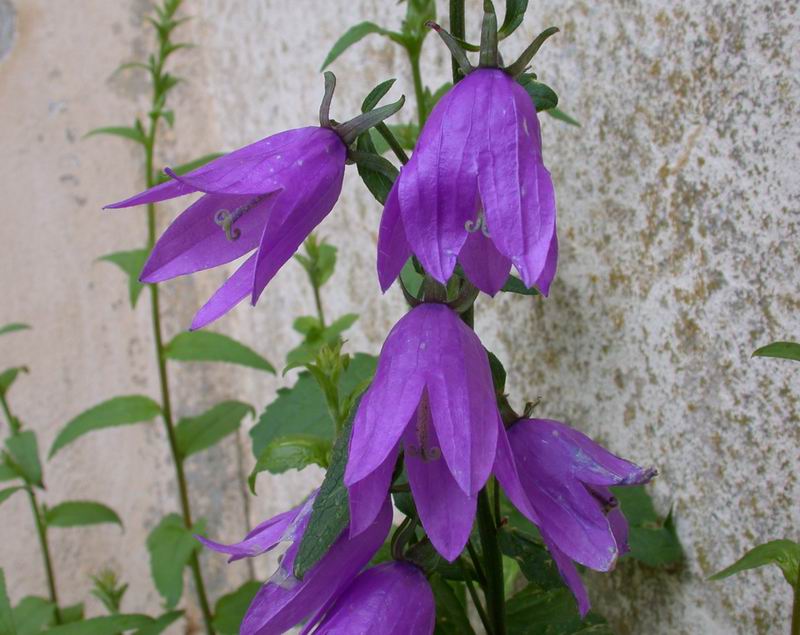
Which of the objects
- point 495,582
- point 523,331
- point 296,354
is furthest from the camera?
point 296,354

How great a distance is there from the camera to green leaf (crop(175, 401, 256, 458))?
1.48 metres

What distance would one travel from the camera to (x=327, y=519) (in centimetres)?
68

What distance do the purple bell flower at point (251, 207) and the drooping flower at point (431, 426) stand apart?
11 centimetres

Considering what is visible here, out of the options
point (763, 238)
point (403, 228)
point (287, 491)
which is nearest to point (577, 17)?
point (763, 238)

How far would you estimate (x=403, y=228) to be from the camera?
65 centimetres

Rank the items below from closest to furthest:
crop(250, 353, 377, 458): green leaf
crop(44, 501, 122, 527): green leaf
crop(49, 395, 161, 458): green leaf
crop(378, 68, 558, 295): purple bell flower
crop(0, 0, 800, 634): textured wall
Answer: crop(378, 68, 558, 295): purple bell flower < crop(0, 0, 800, 634): textured wall < crop(250, 353, 377, 458): green leaf < crop(49, 395, 161, 458): green leaf < crop(44, 501, 122, 527): green leaf

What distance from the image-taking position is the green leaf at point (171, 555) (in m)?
1.33

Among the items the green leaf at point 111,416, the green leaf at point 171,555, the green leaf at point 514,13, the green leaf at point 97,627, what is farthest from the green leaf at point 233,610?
the green leaf at point 514,13

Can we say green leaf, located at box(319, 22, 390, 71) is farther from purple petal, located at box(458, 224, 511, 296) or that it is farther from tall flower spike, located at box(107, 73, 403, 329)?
purple petal, located at box(458, 224, 511, 296)

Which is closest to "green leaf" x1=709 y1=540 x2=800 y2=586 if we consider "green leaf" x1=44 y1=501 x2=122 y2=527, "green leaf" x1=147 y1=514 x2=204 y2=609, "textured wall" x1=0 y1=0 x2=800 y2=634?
"textured wall" x1=0 y1=0 x2=800 y2=634

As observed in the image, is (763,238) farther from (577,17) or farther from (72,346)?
(72,346)

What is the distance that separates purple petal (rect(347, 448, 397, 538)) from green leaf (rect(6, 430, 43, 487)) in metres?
0.98

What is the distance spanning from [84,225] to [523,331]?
1.41 m

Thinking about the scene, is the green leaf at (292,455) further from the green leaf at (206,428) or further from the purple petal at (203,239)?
the green leaf at (206,428)
